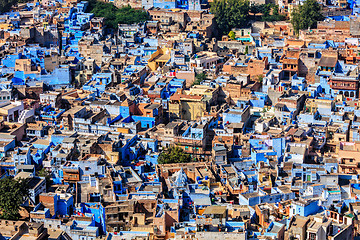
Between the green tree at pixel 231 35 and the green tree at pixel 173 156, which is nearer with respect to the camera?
the green tree at pixel 173 156

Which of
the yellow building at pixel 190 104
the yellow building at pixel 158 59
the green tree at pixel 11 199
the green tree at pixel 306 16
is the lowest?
the green tree at pixel 11 199

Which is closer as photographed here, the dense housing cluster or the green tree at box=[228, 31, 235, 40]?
the dense housing cluster

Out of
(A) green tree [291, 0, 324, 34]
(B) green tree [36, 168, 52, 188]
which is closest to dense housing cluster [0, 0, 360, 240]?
(B) green tree [36, 168, 52, 188]

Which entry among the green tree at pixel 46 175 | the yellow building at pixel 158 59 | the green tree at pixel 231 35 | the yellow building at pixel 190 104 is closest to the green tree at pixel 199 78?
the yellow building at pixel 190 104

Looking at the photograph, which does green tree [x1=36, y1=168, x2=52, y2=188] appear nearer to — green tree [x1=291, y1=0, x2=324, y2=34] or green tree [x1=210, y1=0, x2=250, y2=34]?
green tree [x1=210, y1=0, x2=250, y2=34]

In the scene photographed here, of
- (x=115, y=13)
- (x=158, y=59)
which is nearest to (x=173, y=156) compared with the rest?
(x=158, y=59)

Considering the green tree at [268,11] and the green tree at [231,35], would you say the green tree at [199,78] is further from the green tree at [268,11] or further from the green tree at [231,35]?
the green tree at [268,11]

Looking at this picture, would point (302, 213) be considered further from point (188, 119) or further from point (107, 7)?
point (107, 7)
